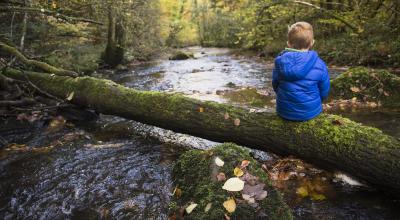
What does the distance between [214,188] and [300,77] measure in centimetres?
164

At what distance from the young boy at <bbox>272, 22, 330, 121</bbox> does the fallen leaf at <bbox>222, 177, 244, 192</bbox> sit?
3.91 ft

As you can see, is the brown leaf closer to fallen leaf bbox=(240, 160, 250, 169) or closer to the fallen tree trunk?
fallen leaf bbox=(240, 160, 250, 169)

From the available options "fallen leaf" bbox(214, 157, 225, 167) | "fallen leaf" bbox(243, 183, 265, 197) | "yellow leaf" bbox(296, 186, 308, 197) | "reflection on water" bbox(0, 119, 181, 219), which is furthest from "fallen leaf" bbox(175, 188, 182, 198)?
"yellow leaf" bbox(296, 186, 308, 197)

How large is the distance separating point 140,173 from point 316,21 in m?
16.3

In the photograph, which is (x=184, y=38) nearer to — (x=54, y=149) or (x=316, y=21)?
(x=316, y=21)

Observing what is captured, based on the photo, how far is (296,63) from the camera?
13.5ft

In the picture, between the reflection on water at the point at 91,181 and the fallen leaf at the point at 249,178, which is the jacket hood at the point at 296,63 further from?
the reflection on water at the point at 91,181

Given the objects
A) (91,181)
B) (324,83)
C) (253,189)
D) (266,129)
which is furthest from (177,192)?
(324,83)

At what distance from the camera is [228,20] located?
39188 mm

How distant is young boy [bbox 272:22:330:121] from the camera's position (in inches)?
161

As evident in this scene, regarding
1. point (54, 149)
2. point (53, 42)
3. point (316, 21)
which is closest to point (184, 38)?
point (316, 21)

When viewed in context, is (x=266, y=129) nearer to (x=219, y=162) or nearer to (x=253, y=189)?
(x=219, y=162)

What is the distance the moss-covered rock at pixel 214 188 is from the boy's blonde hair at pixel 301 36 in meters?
1.41

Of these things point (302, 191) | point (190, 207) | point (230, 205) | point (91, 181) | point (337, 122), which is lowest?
point (91, 181)
